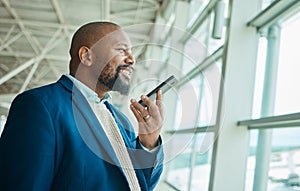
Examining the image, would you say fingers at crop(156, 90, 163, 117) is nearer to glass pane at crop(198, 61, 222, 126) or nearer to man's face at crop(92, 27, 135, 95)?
man's face at crop(92, 27, 135, 95)

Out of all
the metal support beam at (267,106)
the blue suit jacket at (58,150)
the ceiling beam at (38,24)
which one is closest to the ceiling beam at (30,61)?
the ceiling beam at (38,24)

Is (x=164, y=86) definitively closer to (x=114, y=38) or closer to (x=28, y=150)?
(x=114, y=38)

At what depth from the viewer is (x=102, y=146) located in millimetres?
1136

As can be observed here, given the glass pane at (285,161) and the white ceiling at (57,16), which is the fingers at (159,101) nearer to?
the glass pane at (285,161)

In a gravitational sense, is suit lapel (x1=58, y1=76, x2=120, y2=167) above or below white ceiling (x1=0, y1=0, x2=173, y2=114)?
below

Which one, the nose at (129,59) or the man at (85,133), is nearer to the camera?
the man at (85,133)

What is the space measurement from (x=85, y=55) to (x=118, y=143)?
321mm

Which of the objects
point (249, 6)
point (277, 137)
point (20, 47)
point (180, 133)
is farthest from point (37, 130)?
point (20, 47)

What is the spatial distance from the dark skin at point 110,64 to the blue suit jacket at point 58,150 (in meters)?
0.08

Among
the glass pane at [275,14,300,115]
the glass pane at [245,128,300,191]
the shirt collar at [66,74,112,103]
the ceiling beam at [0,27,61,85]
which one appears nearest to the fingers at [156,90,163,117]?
the shirt collar at [66,74,112,103]

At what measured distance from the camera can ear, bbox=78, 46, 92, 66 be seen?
127cm

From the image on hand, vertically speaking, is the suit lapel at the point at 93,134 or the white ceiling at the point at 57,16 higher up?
the white ceiling at the point at 57,16

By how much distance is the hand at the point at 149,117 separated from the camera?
1134mm

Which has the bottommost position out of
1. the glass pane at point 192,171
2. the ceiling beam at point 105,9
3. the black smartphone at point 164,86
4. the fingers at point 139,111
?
the glass pane at point 192,171
